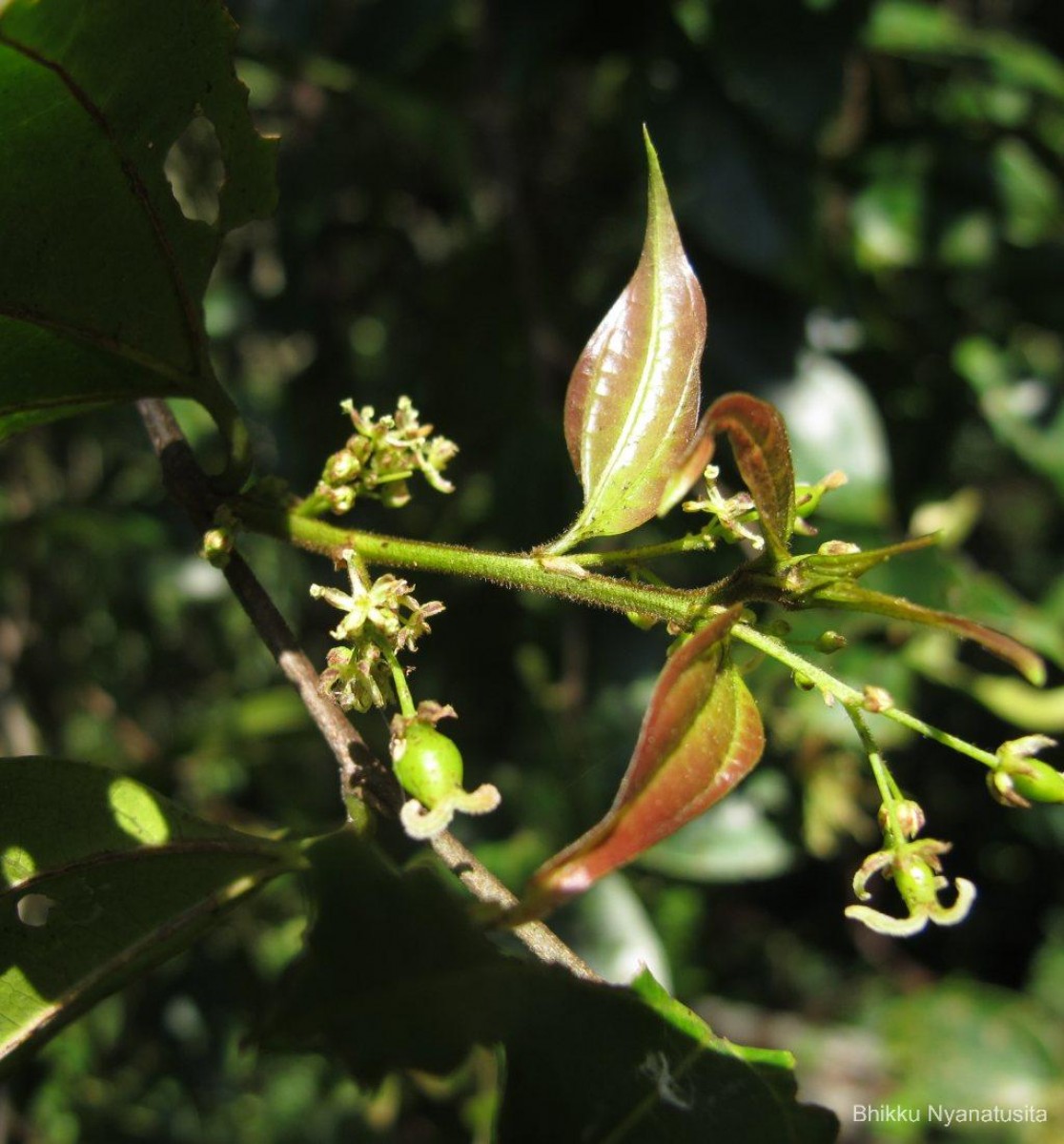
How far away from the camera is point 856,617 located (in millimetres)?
2072

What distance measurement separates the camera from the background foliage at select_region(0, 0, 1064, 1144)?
2145 millimetres

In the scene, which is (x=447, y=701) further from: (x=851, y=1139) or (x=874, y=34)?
(x=851, y=1139)

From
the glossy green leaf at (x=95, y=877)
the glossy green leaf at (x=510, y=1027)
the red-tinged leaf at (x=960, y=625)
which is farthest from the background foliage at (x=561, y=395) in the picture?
the red-tinged leaf at (x=960, y=625)

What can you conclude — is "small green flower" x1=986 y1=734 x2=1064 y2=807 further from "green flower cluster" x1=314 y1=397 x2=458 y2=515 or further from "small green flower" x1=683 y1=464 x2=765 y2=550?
"green flower cluster" x1=314 y1=397 x2=458 y2=515

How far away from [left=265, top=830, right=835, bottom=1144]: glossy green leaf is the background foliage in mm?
688

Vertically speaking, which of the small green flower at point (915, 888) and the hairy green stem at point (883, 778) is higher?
the hairy green stem at point (883, 778)

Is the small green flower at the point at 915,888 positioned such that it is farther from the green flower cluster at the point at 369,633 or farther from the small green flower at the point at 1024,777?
the green flower cluster at the point at 369,633

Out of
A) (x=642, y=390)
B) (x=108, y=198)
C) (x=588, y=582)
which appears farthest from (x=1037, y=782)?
(x=108, y=198)

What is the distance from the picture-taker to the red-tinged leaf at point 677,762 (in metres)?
0.77

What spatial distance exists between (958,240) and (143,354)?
6.13 feet

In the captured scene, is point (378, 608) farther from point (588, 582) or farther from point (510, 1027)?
point (510, 1027)

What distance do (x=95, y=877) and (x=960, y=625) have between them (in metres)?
0.79

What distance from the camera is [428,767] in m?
0.92

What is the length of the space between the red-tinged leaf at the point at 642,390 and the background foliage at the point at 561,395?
0.74 meters
